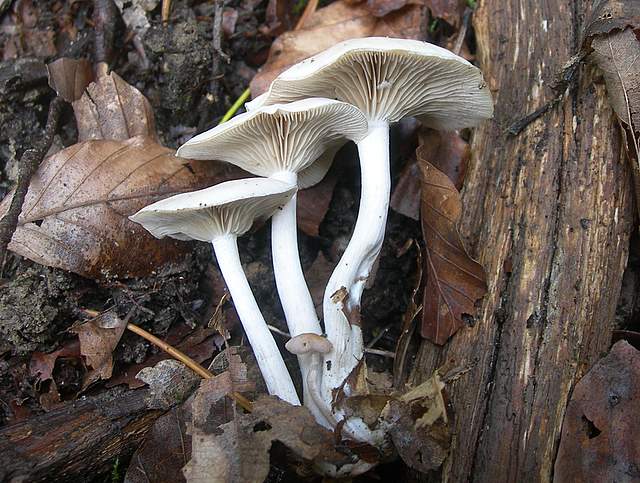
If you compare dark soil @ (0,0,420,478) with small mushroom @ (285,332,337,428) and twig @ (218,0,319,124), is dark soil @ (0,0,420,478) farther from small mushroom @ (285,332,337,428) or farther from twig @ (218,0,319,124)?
small mushroom @ (285,332,337,428)

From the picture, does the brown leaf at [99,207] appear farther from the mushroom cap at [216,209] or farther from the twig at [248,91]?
the twig at [248,91]

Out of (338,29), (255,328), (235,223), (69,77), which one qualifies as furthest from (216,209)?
(338,29)

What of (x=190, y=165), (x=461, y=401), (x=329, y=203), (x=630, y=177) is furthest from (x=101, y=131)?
(x=630, y=177)

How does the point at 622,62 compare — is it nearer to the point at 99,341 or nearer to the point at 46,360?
the point at 99,341

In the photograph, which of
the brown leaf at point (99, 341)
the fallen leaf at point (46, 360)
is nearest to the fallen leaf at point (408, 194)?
the brown leaf at point (99, 341)

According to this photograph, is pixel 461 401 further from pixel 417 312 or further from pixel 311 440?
pixel 311 440

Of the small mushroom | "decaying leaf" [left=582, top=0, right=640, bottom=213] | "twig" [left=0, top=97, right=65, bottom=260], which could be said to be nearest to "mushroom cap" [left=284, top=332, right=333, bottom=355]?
the small mushroom
